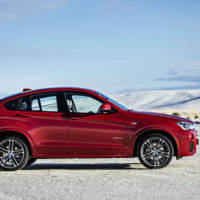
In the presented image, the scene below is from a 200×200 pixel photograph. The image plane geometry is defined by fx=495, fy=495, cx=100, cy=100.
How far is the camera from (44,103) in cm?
970

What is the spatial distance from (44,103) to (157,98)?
17990 cm

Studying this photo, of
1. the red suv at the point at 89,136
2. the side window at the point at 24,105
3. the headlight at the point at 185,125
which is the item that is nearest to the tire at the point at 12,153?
the red suv at the point at 89,136

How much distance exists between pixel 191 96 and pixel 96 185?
177144 millimetres

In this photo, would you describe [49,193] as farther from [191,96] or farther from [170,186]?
[191,96]

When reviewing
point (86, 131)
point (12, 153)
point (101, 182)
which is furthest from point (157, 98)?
point (101, 182)

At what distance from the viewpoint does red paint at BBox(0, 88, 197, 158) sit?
9523 millimetres

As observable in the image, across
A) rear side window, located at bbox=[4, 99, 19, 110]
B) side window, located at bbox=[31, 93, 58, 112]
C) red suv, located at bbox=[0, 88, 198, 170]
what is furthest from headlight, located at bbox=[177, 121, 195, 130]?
rear side window, located at bbox=[4, 99, 19, 110]

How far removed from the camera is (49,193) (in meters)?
7.16

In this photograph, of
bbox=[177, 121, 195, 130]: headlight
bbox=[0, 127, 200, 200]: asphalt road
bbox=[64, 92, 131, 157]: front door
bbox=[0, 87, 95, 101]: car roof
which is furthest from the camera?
bbox=[0, 87, 95, 101]: car roof

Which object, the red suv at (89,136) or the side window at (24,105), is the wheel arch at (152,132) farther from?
the side window at (24,105)

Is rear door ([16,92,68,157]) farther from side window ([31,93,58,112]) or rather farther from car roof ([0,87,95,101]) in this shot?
car roof ([0,87,95,101])

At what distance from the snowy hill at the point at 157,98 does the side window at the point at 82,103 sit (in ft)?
520

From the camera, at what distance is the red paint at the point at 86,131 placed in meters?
9.52

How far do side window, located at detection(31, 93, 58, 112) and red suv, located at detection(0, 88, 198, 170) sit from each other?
33 mm
